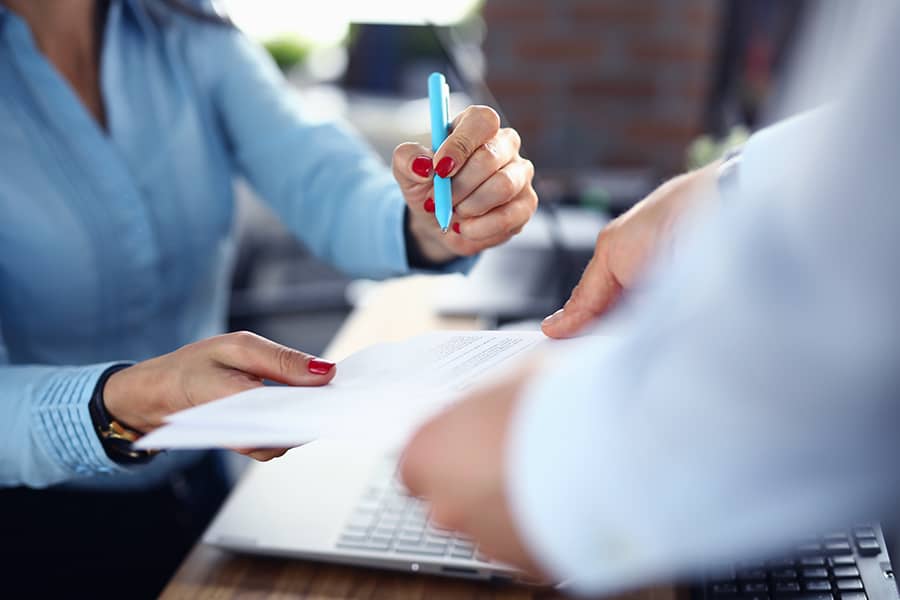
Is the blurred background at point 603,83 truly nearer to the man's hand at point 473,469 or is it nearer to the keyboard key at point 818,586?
the keyboard key at point 818,586

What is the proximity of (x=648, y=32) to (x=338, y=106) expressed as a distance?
40.3 inches

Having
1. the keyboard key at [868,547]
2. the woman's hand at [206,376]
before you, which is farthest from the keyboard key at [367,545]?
the keyboard key at [868,547]

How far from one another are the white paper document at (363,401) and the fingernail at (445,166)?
0.48ft

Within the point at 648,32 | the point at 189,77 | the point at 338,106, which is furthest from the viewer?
the point at 338,106

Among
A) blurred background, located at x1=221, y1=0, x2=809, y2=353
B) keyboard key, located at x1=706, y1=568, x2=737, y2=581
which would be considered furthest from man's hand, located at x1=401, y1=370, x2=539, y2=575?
blurred background, located at x1=221, y1=0, x2=809, y2=353

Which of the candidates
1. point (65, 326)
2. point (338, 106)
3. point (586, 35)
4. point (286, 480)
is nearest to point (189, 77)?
point (65, 326)

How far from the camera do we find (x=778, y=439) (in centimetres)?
35

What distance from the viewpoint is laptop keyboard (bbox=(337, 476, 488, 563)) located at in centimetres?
67

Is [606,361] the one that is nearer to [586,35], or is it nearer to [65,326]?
[65,326]

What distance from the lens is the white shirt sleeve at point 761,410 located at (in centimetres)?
35

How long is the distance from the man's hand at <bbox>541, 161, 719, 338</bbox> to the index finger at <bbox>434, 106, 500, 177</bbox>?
0.15 m

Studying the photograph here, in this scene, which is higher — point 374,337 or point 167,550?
point 374,337

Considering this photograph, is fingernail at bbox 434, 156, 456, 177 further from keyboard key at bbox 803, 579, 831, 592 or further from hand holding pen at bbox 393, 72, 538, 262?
keyboard key at bbox 803, 579, 831, 592

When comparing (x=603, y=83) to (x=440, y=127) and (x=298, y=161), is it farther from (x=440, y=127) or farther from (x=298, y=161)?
(x=440, y=127)
